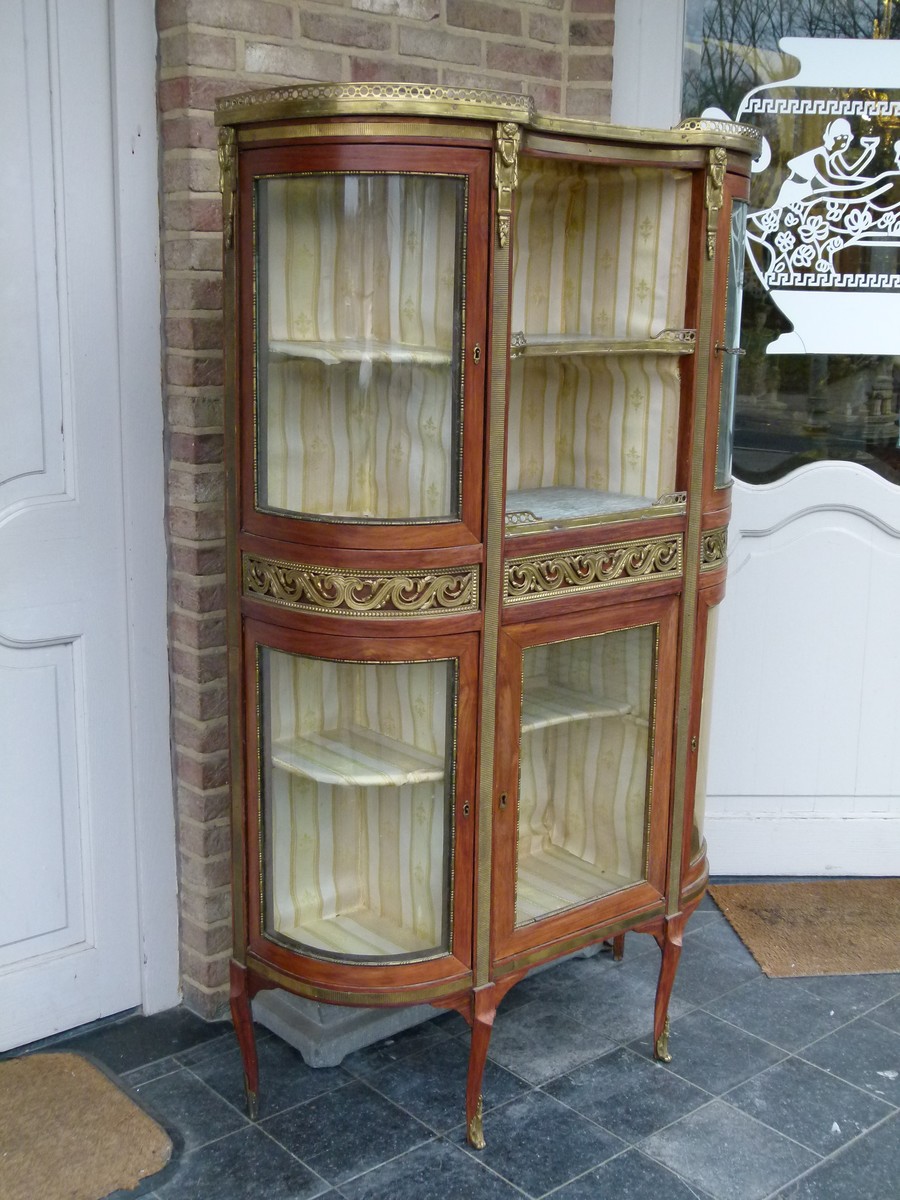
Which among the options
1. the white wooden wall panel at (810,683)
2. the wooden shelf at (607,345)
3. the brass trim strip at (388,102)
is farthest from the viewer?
the white wooden wall panel at (810,683)

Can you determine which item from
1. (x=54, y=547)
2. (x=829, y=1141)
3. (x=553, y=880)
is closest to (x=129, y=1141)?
(x=553, y=880)

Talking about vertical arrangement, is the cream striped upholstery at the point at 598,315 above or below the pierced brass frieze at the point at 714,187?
below

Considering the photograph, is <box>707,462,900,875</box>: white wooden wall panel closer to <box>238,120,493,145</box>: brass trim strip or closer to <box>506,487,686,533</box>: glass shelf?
<box>506,487,686,533</box>: glass shelf

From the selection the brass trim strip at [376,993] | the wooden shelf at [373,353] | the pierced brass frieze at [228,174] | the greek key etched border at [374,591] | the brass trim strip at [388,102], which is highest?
the brass trim strip at [388,102]

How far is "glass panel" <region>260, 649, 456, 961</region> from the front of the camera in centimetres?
247

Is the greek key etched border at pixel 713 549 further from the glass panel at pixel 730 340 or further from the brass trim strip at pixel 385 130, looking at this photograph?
the brass trim strip at pixel 385 130

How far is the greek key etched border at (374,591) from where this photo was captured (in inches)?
90.6

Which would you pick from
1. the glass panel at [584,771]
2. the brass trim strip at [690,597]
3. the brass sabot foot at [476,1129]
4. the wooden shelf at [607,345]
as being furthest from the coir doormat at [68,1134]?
the wooden shelf at [607,345]

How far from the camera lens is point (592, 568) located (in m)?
2.54

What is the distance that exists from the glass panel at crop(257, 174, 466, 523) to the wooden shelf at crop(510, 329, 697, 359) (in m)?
0.18

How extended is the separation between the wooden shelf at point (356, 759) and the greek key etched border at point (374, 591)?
31cm

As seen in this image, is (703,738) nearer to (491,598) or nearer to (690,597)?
(690,597)

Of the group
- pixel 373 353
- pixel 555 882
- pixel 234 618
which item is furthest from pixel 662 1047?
pixel 373 353

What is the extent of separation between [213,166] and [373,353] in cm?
66
